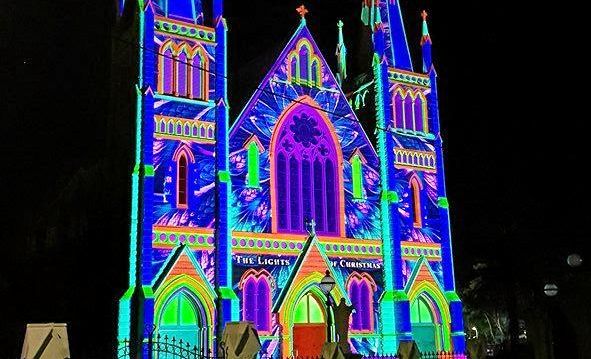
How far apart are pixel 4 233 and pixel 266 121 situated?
1966 centimetres

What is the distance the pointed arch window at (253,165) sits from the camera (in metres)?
30.4

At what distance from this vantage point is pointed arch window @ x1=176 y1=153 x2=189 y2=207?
28.5m

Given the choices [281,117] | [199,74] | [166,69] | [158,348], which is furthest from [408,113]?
[158,348]

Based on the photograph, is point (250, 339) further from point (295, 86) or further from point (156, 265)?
point (295, 86)

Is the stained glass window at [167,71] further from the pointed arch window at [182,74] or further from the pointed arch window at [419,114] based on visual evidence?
the pointed arch window at [419,114]

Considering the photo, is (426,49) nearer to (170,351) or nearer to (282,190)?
(282,190)

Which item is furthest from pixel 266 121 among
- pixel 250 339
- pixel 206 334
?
pixel 250 339

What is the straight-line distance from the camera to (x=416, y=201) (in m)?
34.6

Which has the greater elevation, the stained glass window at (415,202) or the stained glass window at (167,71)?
the stained glass window at (167,71)

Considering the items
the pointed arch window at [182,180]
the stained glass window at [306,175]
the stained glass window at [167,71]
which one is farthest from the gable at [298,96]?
the stained glass window at [167,71]

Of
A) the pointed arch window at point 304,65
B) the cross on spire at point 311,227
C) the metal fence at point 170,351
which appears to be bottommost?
the metal fence at point 170,351

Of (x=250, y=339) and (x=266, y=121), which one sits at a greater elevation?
(x=266, y=121)

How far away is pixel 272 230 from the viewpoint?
99.8 ft

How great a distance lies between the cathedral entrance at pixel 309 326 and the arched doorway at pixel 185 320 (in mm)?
4461
